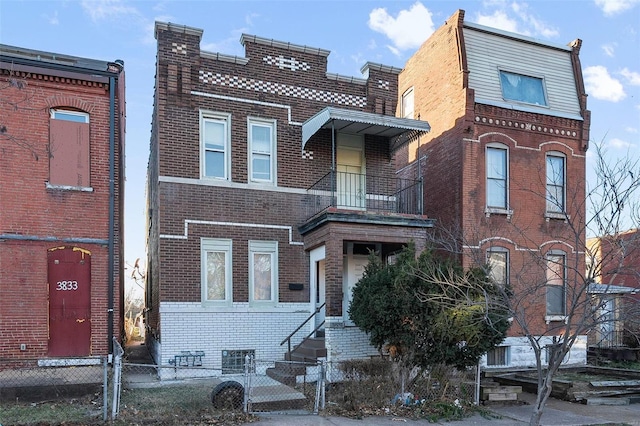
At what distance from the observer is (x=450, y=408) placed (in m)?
10.0

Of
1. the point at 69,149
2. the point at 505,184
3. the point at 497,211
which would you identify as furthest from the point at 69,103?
the point at 505,184

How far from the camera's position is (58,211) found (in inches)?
457

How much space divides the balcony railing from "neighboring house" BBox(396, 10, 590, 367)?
1845mm

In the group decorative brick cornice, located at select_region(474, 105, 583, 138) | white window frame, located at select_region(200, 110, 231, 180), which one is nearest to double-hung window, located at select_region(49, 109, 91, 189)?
white window frame, located at select_region(200, 110, 231, 180)

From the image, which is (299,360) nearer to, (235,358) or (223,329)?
(235,358)

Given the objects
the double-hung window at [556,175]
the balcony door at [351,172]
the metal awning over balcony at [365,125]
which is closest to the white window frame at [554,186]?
the double-hung window at [556,175]

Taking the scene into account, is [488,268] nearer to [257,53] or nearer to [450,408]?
[450,408]

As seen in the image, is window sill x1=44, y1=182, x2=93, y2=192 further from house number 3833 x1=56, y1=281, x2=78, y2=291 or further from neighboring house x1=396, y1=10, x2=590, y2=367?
neighboring house x1=396, y1=10, x2=590, y2=367

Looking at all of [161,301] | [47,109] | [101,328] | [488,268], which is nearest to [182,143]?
[47,109]

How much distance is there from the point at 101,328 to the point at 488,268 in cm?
819

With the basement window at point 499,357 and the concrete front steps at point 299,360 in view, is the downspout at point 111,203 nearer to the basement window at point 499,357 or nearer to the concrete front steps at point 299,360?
the concrete front steps at point 299,360

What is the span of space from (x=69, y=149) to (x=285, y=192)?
17.2 ft

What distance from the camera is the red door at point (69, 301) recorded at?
11.5 metres

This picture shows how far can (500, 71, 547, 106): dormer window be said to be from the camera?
17.4 metres
